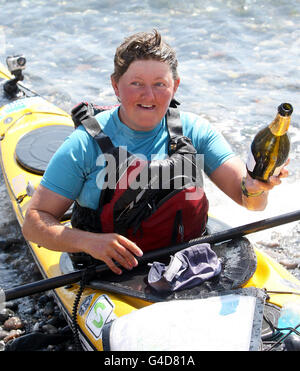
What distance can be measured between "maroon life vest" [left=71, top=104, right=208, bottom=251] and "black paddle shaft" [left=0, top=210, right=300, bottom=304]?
0.27 ft

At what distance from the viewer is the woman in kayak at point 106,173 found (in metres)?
2.26

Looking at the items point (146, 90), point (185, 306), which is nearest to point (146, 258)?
point (185, 306)

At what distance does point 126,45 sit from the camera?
2.29 metres

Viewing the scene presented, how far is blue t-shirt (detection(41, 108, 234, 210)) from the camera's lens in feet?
7.47

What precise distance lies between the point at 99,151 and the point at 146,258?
0.57 meters

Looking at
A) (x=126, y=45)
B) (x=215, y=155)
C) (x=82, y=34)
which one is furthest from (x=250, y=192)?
(x=82, y=34)

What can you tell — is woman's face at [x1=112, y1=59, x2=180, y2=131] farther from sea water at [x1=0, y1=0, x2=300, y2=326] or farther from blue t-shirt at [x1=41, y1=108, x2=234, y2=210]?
sea water at [x1=0, y1=0, x2=300, y2=326]

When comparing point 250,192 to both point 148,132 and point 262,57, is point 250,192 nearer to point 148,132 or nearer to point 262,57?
point 148,132

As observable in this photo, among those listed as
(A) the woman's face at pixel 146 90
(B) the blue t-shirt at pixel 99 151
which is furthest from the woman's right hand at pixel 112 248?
(A) the woman's face at pixel 146 90

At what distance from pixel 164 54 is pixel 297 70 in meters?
5.02

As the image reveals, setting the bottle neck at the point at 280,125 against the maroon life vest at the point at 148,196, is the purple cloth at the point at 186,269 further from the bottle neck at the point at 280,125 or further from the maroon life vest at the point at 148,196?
the bottle neck at the point at 280,125

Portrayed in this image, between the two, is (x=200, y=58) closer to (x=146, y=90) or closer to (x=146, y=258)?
(x=146, y=90)

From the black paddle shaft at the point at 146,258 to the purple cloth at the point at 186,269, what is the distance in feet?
0.34

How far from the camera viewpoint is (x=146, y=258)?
7.83 feet
